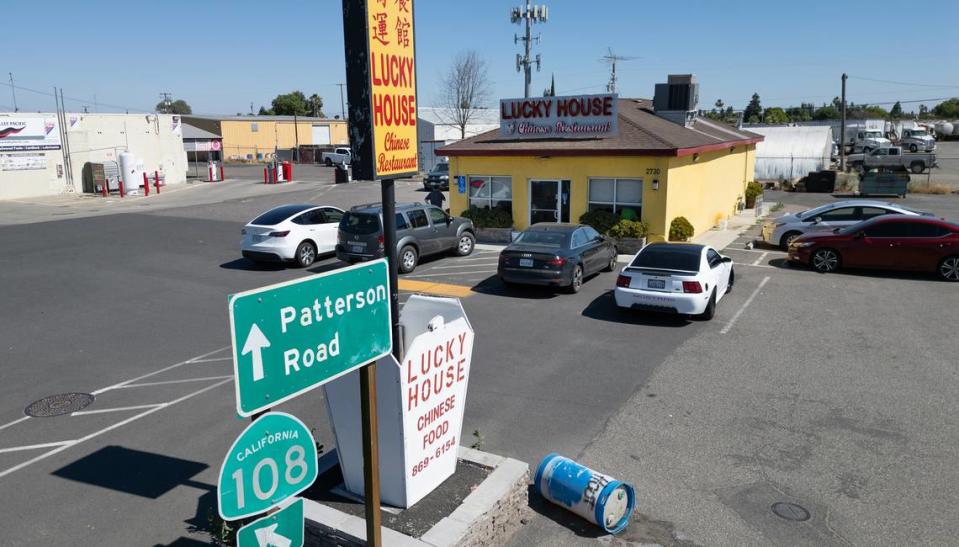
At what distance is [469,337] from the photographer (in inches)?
243

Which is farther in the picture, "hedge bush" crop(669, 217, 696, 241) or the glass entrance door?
the glass entrance door

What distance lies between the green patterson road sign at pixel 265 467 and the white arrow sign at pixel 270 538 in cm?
10

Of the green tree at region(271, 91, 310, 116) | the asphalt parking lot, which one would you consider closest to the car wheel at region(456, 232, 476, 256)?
the asphalt parking lot

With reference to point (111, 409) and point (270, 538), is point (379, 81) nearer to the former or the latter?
point (270, 538)

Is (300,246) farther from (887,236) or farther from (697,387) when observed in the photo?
(887,236)

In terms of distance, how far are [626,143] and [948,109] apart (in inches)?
5031

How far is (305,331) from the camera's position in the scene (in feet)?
11.6

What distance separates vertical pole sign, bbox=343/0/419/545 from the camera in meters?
5.09

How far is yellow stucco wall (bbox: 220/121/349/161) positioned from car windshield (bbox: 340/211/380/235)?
59.1 meters

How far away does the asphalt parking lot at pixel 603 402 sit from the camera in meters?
6.47

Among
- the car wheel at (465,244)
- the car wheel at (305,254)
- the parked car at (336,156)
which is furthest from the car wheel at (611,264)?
the parked car at (336,156)

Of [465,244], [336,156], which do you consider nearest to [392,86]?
[465,244]

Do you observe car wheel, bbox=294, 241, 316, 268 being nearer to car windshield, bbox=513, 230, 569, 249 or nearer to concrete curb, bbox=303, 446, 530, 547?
car windshield, bbox=513, 230, 569, 249

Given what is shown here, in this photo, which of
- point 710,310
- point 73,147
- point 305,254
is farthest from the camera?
point 73,147
